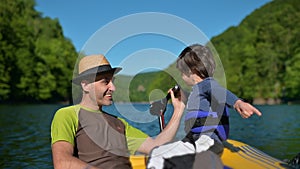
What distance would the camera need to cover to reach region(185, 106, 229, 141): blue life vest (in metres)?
2.89

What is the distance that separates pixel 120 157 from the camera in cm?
297

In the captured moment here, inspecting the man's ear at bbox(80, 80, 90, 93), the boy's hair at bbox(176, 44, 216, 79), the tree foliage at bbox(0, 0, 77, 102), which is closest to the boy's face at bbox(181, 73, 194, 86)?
the boy's hair at bbox(176, 44, 216, 79)

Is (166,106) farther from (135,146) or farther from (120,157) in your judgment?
(120,157)

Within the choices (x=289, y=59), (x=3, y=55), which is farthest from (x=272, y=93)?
(x=3, y=55)

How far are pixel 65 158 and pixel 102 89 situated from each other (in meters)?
0.70

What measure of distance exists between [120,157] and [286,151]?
247 inches

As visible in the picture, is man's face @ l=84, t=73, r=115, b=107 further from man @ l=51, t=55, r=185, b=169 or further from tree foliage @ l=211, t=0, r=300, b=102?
tree foliage @ l=211, t=0, r=300, b=102

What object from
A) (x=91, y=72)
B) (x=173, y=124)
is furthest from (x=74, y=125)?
(x=173, y=124)

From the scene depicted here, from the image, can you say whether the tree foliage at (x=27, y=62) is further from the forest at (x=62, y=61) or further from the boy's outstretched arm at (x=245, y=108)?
the boy's outstretched arm at (x=245, y=108)

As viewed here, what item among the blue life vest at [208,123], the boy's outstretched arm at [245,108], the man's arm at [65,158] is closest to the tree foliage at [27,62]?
the man's arm at [65,158]

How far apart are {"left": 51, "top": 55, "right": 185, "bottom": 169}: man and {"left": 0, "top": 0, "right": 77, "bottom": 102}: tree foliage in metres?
36.0

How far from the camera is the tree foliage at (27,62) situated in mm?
39188

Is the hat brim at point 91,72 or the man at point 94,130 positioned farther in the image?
the hat brim at point 91,72

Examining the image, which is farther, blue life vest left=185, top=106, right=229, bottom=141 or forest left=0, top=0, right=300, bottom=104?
forest left=0, top=0, right=300, bottom=104
